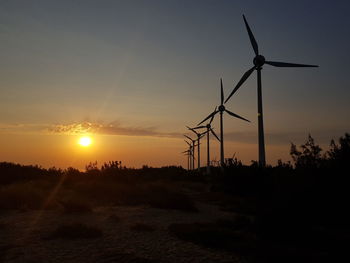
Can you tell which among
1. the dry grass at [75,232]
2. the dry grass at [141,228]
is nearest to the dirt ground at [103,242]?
the dry grass at [141,228]

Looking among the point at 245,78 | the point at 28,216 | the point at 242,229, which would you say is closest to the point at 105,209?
the point at 28,216

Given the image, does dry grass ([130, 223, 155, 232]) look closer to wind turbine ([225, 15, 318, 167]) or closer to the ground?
the ground

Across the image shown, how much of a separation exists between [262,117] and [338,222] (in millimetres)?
18298

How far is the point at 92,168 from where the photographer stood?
1455 inches

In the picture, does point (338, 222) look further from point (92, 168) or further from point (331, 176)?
point (92, 168)

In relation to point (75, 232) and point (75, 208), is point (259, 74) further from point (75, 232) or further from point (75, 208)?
point (75, 232)

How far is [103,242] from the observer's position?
34.9 ft

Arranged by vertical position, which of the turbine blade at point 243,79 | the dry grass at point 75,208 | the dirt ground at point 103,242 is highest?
the turbine blade at point 243,79

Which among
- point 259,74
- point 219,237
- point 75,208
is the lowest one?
point 219,237

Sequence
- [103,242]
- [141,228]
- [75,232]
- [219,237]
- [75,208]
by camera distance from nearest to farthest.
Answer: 1. [103,242]
2. [219,237]
3. [75,232]
4. [141,228]
5. [75,208]

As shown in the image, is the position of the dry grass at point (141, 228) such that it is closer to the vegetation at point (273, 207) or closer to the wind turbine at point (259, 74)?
the vegetation at point (273, 207)

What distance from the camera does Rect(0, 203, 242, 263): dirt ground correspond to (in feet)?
29.3

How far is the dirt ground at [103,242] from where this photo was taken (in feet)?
29.3

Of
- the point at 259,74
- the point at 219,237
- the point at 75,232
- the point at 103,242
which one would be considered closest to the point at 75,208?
the point at 75,232
